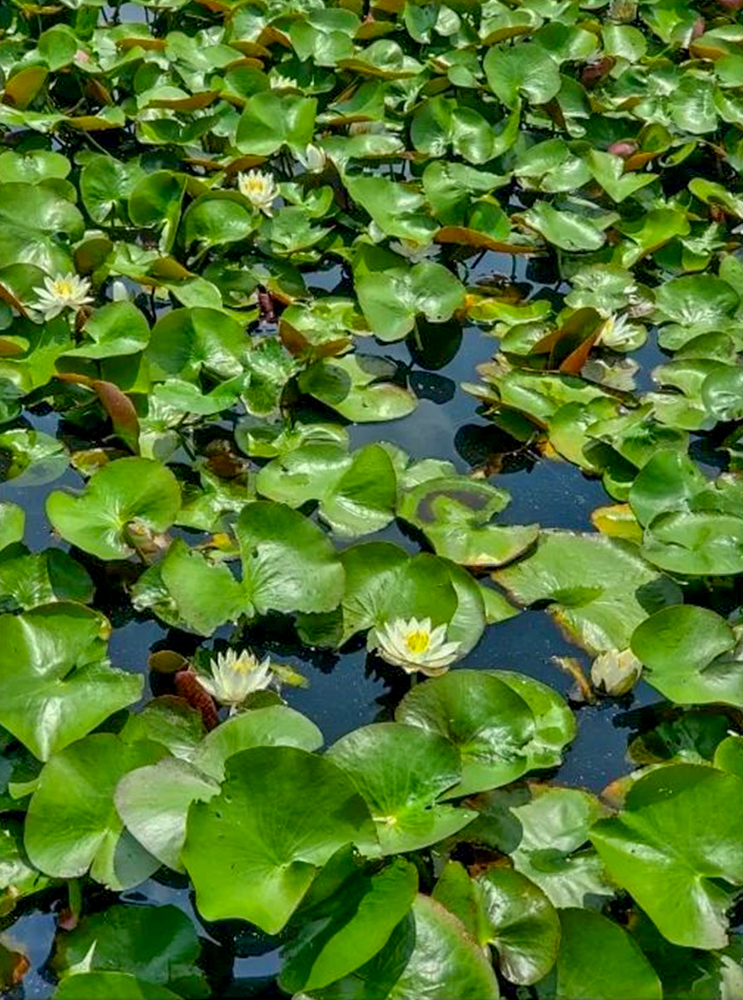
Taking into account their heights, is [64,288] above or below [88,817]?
above

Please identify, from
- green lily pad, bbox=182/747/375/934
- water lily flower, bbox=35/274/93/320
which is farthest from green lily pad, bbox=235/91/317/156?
green lily pad, bbox=182/747/375/934

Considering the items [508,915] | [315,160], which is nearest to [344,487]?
[508,915]

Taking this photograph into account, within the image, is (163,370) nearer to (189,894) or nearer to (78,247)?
(78,247)

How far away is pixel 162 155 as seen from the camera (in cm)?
325

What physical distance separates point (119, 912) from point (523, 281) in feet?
6.68

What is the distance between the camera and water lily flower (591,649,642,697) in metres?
1.85

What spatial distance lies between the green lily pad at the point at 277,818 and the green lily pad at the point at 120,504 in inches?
27.1

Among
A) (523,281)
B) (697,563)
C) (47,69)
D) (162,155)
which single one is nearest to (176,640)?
(697,563)

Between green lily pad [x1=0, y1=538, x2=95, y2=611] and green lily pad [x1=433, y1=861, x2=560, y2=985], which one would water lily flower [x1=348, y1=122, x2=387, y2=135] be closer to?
green lily pad [x1=0, y1=538, x2=95, y2=611]

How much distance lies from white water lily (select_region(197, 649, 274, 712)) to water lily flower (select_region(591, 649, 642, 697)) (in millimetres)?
556

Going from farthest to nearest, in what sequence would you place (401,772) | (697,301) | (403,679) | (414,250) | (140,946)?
1. (414,250)
2. (697,301)
3. (403,679)
4. (401,772)
5. (140,946)

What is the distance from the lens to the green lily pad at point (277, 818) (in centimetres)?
142

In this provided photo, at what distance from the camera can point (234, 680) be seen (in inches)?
68.4

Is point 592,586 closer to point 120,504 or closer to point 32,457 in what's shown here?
point 120,504
